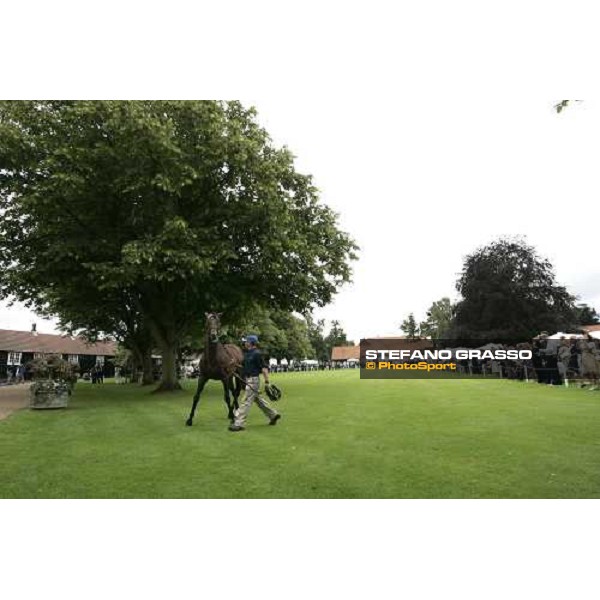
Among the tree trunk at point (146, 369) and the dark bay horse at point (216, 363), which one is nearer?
the dark bay horse at point (216, 363)

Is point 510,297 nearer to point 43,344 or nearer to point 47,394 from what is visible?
point 47,394

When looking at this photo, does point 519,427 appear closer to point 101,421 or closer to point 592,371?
point 101,421

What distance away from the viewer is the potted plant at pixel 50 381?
18594mm

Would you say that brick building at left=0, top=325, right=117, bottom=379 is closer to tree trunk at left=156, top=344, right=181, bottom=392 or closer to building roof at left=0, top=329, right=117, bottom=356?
building roof at left=0, top=329, right=117, bottom=356

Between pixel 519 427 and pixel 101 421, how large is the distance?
34.4 ft

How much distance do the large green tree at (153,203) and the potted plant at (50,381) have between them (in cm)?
323

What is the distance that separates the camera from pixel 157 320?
1109 inches

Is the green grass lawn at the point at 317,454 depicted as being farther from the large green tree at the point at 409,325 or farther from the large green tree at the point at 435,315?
the large green tree at the point at 409,325

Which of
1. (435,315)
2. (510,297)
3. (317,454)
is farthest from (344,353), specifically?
(317,454)

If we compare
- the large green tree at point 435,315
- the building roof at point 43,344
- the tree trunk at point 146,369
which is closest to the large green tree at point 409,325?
the large green tree at point 435,315

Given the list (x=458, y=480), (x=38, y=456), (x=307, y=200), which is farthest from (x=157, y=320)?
(x=458, y=480)

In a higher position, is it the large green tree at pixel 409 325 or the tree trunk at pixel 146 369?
the large green tree at pixel 409 325

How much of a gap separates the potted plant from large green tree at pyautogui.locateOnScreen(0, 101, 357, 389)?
3.23 m

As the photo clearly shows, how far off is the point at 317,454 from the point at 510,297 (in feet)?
138
